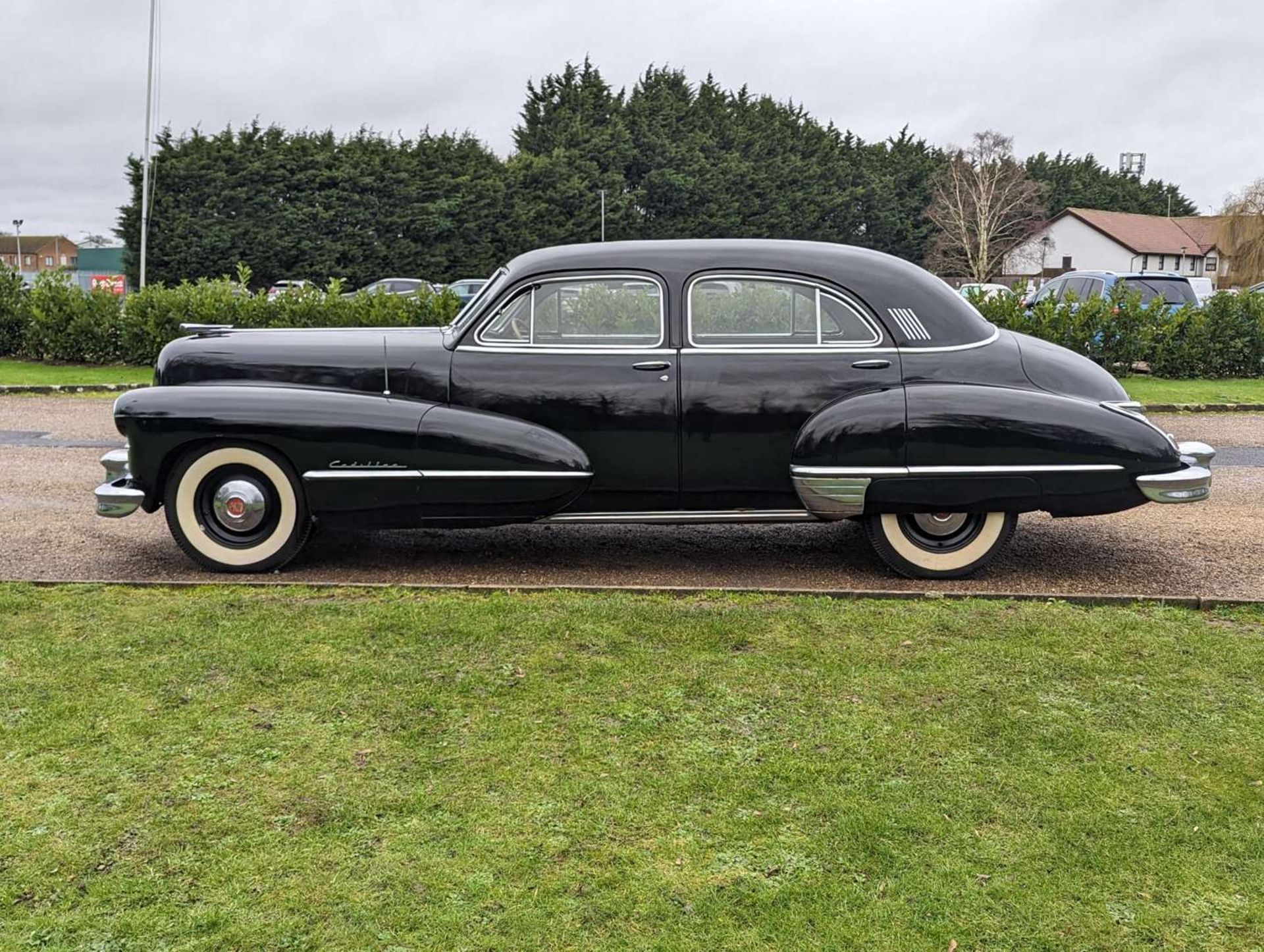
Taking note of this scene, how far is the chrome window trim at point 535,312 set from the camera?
21.1 feet

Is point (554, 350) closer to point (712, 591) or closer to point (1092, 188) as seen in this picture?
point (712, 591)

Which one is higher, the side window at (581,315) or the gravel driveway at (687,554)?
the side window at (581,315)

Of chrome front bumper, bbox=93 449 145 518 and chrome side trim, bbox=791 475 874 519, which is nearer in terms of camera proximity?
chrome side trim, bbox=791 475 874 519

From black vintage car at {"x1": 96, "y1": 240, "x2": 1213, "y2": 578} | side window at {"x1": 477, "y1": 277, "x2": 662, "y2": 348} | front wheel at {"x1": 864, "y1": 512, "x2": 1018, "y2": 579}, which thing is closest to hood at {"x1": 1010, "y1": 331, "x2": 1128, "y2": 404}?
black vintage car at {"x1": 96, "y1": 240, "x2": 1213, "y2": 578}

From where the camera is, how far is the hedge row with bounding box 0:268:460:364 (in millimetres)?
16625

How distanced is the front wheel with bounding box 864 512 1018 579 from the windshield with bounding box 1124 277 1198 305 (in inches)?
595

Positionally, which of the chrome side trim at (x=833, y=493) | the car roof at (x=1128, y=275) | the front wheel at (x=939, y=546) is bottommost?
the front wheel at (x=939, y=546)

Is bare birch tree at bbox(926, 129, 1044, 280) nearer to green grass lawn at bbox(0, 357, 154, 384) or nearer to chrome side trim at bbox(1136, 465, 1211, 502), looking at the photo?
green grass lawn at bbox(0, 357, 154, 384)

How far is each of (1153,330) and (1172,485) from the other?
1215cm

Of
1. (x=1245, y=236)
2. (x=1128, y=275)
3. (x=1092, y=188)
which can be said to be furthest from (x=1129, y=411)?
(x=1092, y=188)

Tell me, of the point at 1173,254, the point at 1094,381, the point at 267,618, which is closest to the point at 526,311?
the point at 267,618

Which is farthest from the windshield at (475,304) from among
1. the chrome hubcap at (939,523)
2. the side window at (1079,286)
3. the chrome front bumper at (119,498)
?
the side window at (1079,286)

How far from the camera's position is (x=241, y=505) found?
6.42m

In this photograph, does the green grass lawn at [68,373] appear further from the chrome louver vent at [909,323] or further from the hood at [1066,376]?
the hood at [1066,376]
